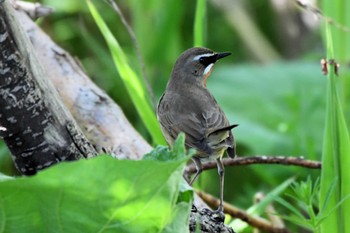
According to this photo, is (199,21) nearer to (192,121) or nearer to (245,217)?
(192,121)

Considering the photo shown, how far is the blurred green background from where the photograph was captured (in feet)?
16.5

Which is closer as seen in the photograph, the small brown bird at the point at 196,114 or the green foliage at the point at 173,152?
the green foliage at the point at 173,152

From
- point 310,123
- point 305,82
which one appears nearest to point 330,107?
point 310,123

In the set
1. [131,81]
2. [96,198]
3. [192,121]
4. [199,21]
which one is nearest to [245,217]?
[192,121]

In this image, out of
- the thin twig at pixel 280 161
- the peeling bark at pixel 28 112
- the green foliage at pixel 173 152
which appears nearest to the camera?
the green foliage at pixel 173 152

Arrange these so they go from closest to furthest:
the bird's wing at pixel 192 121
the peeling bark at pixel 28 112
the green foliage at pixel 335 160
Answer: the peeling bark at pixel 28 112, the green foliage at pixel 335 160, the bird's wing at pixel 192 121

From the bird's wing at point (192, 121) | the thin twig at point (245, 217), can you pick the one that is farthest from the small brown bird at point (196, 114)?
the thin twig at point (245, 217)

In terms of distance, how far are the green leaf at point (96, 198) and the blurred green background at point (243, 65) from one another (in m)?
1.99

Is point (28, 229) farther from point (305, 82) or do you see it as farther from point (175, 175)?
point (305, 82)

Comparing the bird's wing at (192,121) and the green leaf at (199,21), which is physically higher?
the green leaf at (199,21)

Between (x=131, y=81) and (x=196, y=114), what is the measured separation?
1.24ft

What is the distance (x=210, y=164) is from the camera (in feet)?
12.5

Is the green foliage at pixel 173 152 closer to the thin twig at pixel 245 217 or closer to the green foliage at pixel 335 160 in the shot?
the green foliage at pixel 335 160

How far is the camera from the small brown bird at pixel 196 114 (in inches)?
140
